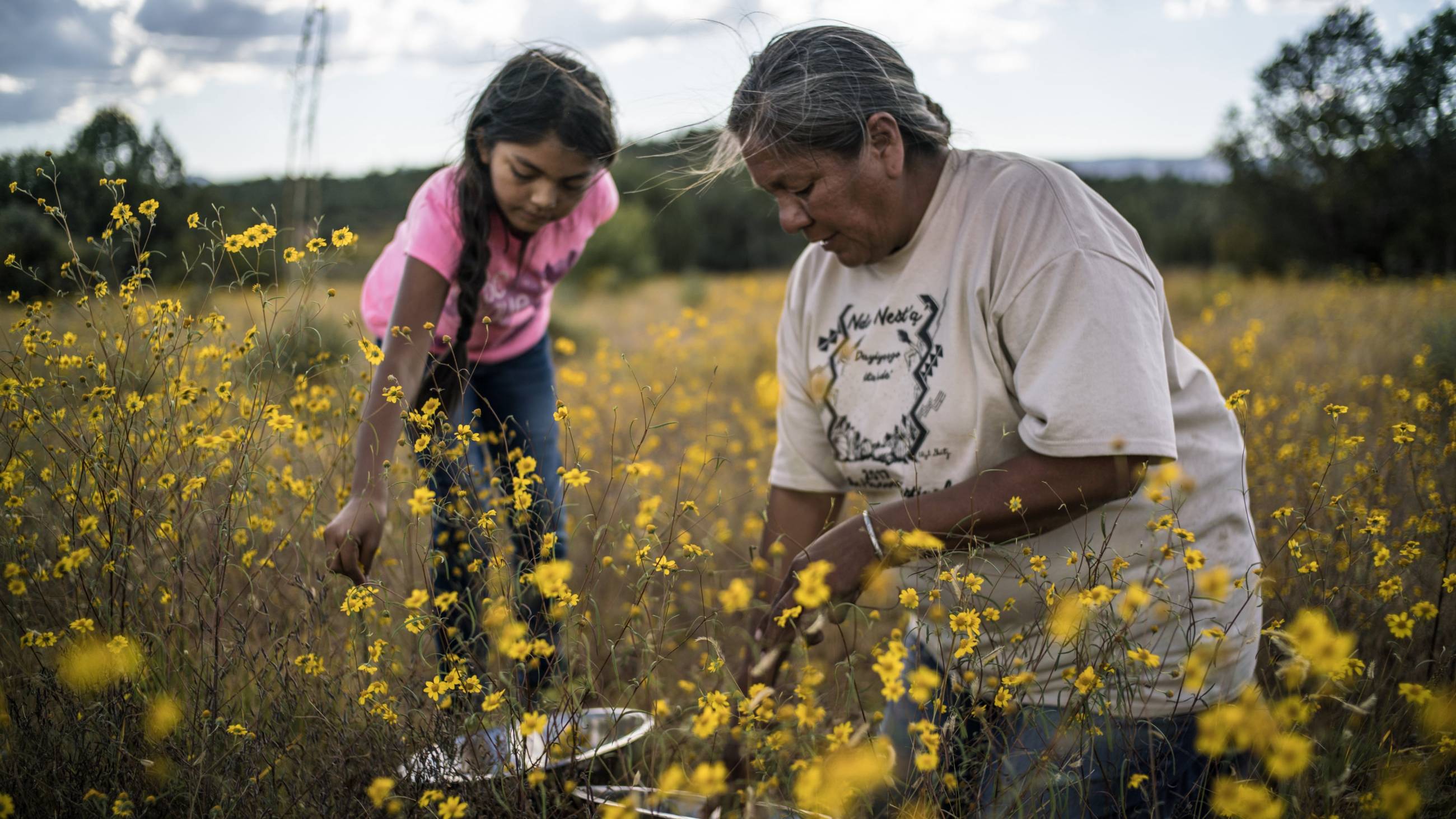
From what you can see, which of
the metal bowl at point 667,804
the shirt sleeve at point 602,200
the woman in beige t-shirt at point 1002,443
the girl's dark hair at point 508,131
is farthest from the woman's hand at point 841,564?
the shirt sleeve at point 602,200

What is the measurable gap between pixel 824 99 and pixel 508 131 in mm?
979

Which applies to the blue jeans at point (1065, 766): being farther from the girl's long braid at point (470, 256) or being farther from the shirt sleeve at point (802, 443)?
the girl's long braid at point (470, 256)

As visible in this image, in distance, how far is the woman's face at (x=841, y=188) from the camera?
70.2 inches

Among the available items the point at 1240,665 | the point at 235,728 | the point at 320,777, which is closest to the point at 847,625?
the point at 1240,665

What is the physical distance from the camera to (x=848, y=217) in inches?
72.4

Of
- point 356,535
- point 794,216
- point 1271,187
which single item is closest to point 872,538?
point 794,216

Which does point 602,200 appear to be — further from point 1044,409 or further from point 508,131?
point 1044,409

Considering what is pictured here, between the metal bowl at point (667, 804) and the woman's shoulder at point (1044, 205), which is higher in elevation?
the woman's shoulder at point (1044, 205)

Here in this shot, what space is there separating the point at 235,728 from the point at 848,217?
1.46 meters

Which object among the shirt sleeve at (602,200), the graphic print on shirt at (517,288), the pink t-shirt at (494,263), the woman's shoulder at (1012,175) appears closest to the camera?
the woman's shoulder at (1012,175)

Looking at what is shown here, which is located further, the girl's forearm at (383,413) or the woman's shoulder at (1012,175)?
the girl's forearm at (383,413)

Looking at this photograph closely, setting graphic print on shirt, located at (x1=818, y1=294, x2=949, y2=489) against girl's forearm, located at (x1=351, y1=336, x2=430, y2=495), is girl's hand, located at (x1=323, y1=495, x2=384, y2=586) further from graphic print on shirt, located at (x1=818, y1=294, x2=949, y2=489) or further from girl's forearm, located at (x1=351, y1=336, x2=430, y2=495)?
graphic print on shirt, located at (x1=818, y1=294, x2=949, y2=489)

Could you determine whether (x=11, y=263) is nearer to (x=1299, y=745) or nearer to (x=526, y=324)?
(x=526, y=324)

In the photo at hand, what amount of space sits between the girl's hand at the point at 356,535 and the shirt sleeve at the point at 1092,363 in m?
1.30
